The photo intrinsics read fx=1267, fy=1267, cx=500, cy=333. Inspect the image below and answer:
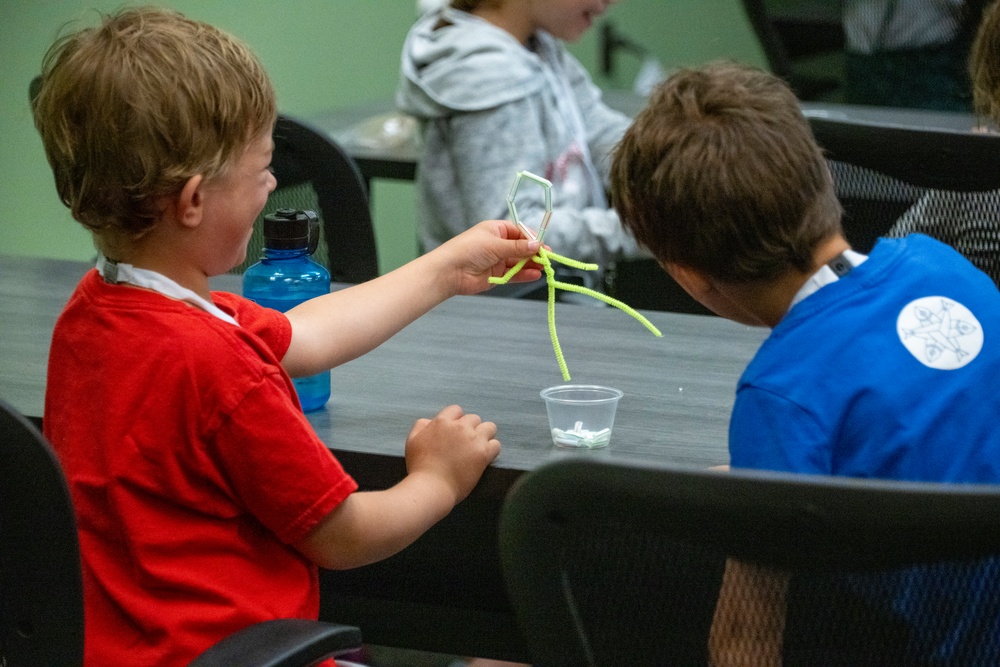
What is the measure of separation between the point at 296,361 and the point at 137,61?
0.39 metres

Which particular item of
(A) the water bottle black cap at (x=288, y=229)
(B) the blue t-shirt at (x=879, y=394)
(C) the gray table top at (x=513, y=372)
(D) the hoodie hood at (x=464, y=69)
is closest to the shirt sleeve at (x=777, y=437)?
(B) the blue t-shirt at (x=879, y=394)

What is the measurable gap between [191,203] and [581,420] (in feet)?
1.42

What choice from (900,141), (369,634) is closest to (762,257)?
(900,141)

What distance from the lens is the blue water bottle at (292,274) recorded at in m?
1.36

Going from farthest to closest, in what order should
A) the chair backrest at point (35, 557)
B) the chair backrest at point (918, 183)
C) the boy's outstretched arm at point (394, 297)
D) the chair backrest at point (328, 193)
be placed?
the chair backrest at point (328, 193) → the chair backrest at point (918, 183) → the boy's outstretched arm at point (394, 297) → the chair backrest at point (35, 557)

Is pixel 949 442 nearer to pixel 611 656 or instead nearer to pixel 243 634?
pixel 611 656

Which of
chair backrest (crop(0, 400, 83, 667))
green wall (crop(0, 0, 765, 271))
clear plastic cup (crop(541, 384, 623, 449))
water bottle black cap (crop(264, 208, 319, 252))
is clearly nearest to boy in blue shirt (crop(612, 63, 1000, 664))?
clear plastic cup (crop(541, 384, 623, 449))

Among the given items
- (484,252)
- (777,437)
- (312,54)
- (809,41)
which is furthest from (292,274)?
(809,41)

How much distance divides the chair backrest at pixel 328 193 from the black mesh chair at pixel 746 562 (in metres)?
1.40

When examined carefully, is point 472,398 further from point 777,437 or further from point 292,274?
point 777,437

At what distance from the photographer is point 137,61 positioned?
1.05 metres

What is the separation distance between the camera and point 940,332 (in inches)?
40.2

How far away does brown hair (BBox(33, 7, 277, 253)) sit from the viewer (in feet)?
3.44

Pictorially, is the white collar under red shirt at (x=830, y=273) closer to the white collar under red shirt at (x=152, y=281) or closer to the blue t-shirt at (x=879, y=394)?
the blue t-shirt at (x=879, y=394)
